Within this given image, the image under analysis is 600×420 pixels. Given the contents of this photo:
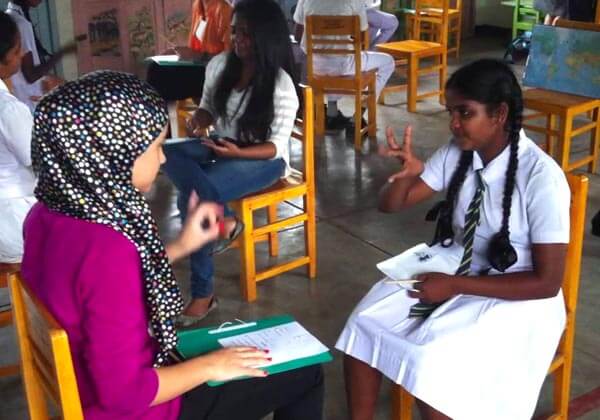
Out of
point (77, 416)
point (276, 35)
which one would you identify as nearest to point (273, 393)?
point (77, 416)

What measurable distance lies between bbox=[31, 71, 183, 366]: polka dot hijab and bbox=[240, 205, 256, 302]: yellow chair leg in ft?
5.35

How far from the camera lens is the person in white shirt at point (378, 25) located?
264 inches

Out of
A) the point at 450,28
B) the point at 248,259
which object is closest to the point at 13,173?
the point at 248,259

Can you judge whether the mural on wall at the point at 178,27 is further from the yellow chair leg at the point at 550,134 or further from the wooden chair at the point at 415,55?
the yellow chair leg at the point at 550,134

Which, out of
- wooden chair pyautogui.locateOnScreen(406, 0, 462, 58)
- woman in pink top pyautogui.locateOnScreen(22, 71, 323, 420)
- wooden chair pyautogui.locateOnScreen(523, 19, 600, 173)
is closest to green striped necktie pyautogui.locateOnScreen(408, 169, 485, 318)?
woman in pink top pyautogui.locateOnScreen(22, 71, 323, 420)

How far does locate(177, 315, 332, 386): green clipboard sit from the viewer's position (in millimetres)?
1643

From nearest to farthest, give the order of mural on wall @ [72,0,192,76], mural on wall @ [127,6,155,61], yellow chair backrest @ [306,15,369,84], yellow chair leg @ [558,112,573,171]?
yellow chair leg @ [558,112,573,171] → yellow chair backrest @ [306,15,369,84] → mural on wall @ [72,0,192,76] → mural on wall @ [127,6,155,61]

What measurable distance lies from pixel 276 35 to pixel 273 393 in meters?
1.74

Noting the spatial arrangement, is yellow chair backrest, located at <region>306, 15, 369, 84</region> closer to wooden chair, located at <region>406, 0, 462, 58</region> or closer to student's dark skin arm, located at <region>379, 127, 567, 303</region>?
wooden chair, located at <region>406, 0, 462, 58</region>

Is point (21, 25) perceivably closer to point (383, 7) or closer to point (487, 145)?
point (487, 145)

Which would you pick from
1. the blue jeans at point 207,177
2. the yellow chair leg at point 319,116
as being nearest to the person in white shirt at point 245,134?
the blue jeans at point 207,177

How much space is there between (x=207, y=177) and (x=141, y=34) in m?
4.32

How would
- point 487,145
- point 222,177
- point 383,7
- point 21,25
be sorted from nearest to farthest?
point 487,145, point 222,177, point 21,25, point 383,7

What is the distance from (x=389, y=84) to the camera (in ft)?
23.4
